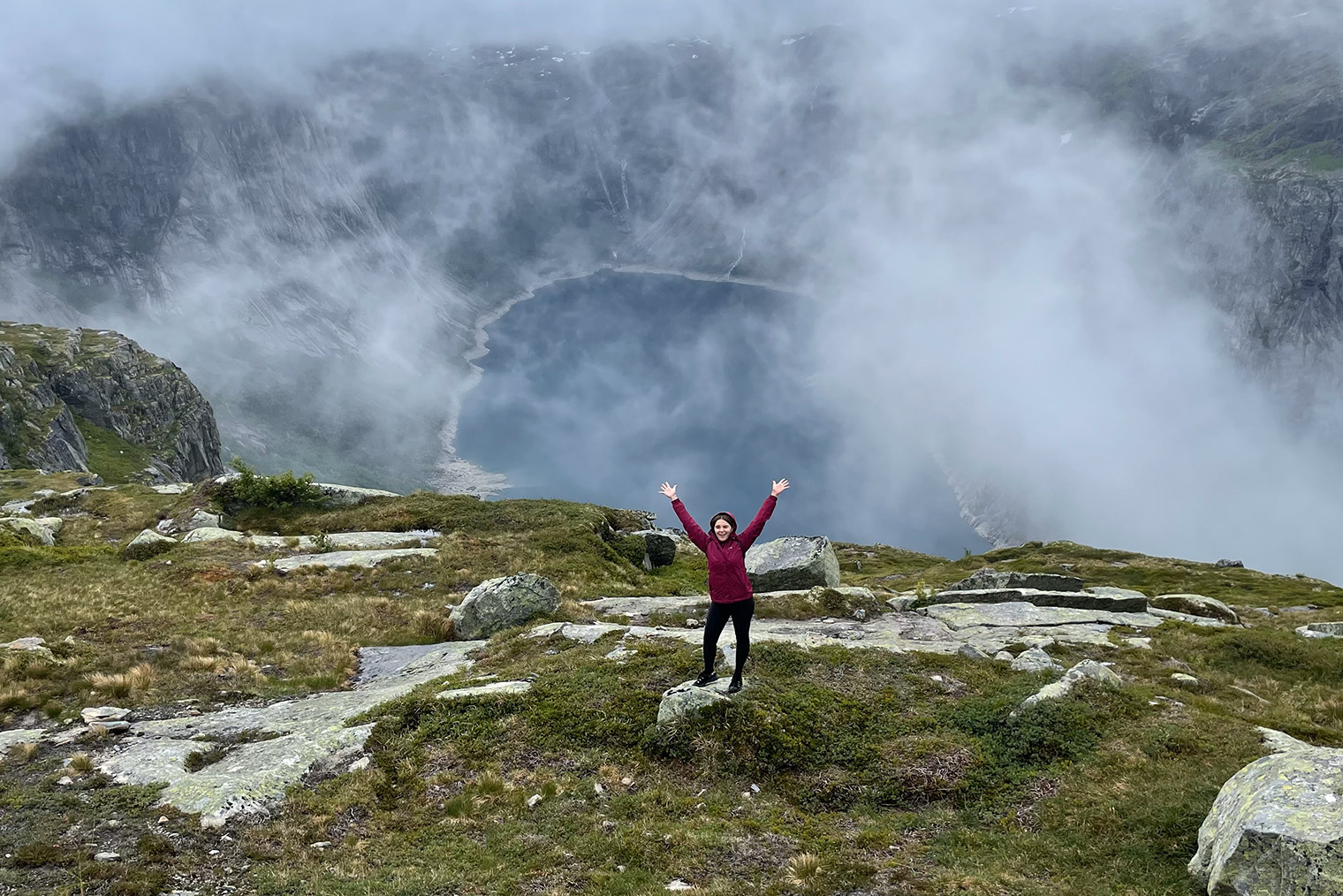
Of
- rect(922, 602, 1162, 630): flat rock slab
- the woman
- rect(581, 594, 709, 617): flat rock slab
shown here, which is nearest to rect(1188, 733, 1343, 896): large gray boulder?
the woman

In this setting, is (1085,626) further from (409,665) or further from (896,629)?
(409,665)

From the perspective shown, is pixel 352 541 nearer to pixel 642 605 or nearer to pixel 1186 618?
pixel 642 605

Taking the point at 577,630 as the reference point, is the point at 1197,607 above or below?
below

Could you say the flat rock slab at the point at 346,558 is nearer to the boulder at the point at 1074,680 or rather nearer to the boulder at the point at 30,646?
the boulder at the point at 30,646

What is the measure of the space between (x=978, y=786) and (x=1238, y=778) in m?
4.94

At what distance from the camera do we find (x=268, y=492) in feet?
194

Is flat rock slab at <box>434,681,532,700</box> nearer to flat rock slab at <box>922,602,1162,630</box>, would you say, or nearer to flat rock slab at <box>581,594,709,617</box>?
flat rock slab at <box>581,594,709,617</box>

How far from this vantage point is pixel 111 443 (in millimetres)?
194125

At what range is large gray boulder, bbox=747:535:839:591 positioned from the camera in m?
39.8

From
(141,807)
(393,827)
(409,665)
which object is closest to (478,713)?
(393,827)

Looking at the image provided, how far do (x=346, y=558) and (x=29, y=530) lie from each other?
26.9 metres

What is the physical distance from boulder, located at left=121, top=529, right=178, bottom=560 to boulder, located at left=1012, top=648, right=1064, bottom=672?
48321mm

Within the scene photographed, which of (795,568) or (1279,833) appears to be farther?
(795,568)

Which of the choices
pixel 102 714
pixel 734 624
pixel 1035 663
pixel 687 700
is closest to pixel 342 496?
pixel 102 714
